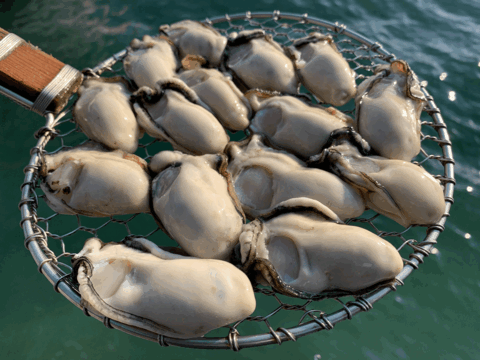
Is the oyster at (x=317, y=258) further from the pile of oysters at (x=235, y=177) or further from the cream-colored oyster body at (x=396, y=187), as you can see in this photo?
the cream-colored oyster body at (x=396, y=187)

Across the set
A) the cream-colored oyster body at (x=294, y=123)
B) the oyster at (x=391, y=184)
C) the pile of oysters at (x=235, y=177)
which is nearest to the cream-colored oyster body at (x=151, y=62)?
the pile of oysters at (x=235, y=177)

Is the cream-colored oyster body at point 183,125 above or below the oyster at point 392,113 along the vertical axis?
below

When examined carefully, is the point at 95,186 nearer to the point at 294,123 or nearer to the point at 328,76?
the point at 294,123

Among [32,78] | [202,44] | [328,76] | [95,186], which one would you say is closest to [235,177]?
[95,186]

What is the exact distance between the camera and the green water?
81.2 inches

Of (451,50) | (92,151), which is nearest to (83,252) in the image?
(92,151)

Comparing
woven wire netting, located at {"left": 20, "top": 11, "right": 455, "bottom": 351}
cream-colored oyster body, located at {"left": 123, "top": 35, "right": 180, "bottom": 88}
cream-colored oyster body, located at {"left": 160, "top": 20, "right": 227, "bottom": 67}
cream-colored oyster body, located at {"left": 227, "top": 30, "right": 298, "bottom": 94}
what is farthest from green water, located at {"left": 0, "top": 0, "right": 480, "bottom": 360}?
cream-colored oyster body, located at {"left": 227, "top": 30, "right": 298, "bottom": 94}

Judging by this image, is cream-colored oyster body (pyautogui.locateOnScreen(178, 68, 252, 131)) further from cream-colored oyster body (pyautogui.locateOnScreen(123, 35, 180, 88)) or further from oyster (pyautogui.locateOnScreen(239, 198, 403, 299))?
oyster (pyautogui.locateOnScreen(239, 198, 403, 299))

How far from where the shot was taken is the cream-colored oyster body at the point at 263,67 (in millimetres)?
2492

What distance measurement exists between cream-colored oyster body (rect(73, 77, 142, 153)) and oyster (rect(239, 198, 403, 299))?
3.30 ft

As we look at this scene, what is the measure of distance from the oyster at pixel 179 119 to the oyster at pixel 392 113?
3.01ft

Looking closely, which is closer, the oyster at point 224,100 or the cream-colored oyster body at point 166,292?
the cream-colored oyster body at point 166,292

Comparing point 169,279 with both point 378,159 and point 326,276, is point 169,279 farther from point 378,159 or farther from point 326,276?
point 378,159

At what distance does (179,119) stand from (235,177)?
0.51 metres
